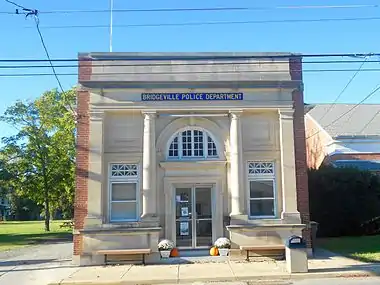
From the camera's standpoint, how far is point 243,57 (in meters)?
15.5

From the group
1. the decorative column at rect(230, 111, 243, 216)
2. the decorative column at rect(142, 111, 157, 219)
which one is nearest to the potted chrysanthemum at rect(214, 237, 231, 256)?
the decorative column at rect(230, 111, 243, 216)

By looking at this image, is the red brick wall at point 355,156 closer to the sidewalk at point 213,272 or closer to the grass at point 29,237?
the sidewalk at point 213,272

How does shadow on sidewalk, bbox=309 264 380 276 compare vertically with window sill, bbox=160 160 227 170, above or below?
below

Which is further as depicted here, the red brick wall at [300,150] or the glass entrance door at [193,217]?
the glass entrance door at [193,217]

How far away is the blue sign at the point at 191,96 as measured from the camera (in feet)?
50.4

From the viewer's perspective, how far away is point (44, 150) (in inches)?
1324

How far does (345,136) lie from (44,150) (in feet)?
72.7

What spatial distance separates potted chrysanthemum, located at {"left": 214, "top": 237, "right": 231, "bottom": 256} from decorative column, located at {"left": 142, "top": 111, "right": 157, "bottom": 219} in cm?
235

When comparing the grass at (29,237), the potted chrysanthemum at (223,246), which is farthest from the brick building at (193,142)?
the grass at (29,237)

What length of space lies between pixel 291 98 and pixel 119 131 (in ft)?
20.3

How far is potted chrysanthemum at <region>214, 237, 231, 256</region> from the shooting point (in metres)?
14.6

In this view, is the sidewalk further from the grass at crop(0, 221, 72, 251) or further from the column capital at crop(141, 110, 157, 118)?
the grass at crop(0, 221, 72, 251)

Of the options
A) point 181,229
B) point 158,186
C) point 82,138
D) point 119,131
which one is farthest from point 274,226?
point 82,138

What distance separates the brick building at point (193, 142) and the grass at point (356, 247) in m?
1.94
